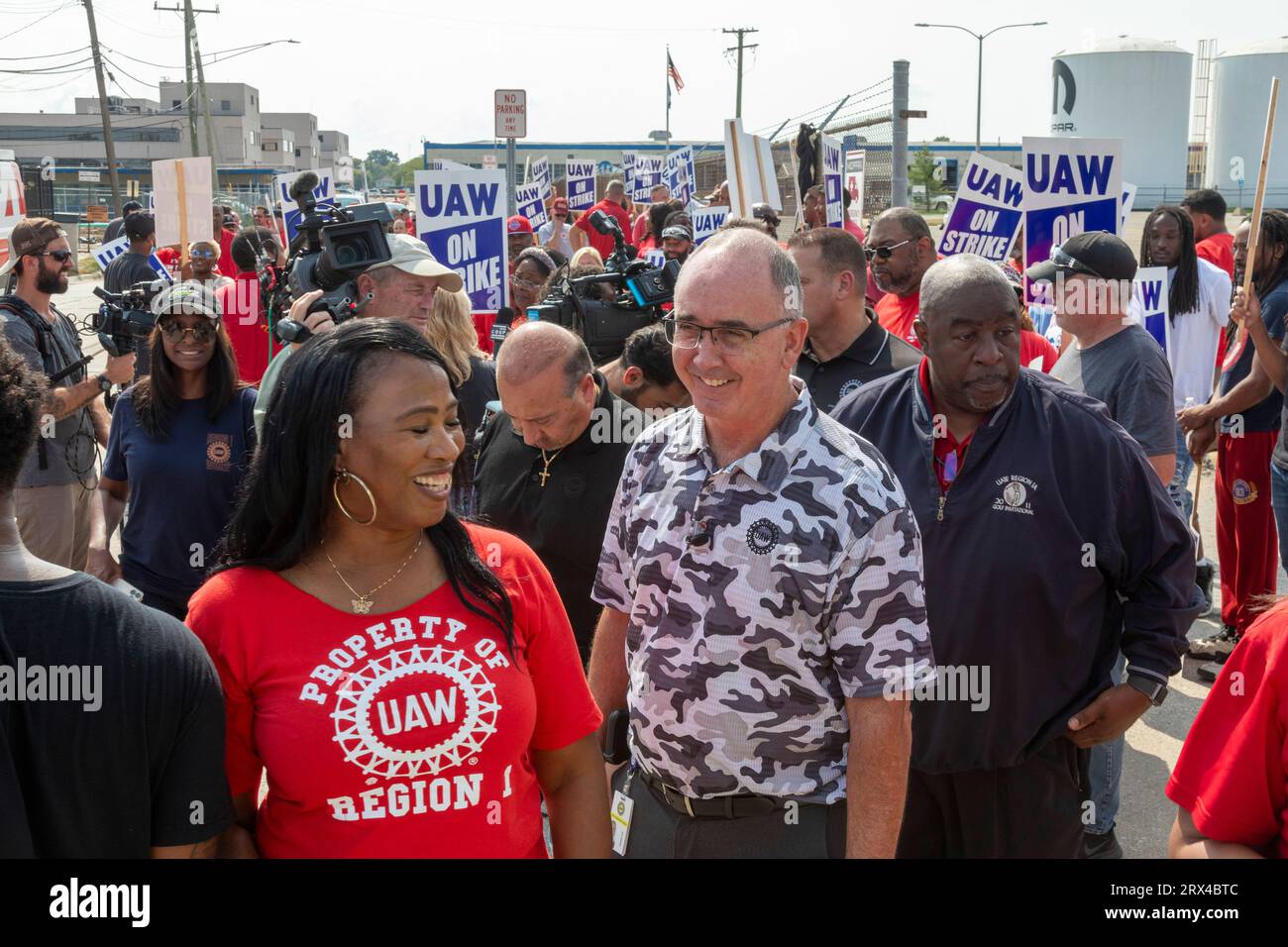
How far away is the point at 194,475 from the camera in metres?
4.25

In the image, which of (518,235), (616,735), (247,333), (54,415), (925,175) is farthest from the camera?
(925,175)

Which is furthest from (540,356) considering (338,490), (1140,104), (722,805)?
(1140,104)

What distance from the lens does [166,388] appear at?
435 cm

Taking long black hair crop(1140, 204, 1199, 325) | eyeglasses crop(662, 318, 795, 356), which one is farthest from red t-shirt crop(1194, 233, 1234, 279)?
eyeglasses crop(662, 318, 795, 356)

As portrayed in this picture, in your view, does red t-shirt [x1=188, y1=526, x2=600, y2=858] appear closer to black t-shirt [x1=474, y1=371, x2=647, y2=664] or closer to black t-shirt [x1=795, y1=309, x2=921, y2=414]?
black t-shirt [x1=474, y1=371, x2=647, y2=664]

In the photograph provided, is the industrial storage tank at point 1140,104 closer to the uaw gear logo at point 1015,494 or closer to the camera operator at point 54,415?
the camera operator at point 54,415

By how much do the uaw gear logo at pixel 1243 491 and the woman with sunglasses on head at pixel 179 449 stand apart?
183 inches

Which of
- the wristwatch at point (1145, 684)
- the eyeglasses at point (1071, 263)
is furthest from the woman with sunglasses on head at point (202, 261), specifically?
the wristwatch at point (1145, 684)

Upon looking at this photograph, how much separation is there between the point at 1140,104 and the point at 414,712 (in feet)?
198

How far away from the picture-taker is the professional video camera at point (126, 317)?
502 centimetres

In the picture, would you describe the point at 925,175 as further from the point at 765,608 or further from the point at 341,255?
the point at 765,608

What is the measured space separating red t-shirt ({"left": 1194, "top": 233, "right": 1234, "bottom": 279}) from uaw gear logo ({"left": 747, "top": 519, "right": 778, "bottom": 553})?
7.33 metres

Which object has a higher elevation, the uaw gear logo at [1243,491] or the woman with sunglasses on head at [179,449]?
the woman with sunglasses on head at [179,449]

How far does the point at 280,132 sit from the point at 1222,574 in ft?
374
